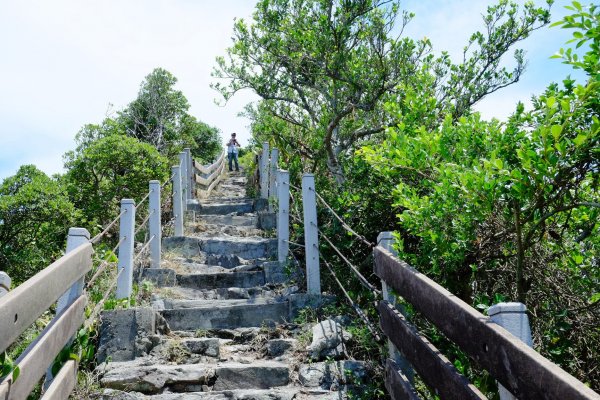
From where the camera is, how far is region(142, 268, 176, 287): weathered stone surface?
7.31 m

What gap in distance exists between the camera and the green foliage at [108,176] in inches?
490

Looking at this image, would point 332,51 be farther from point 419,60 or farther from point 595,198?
point 595,198

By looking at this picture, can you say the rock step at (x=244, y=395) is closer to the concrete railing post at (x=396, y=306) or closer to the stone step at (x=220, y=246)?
the concrete railing post at (x=396, y=306)

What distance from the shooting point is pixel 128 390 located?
458 centimetres

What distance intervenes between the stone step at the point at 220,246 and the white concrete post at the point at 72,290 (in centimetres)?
489

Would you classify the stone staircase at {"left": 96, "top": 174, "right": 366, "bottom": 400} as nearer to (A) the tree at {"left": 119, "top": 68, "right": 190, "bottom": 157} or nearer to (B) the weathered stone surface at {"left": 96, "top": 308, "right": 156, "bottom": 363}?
(B) the weathered stone surface at {"left": 96, "top": 308, "right": 156, "bottom": 363}

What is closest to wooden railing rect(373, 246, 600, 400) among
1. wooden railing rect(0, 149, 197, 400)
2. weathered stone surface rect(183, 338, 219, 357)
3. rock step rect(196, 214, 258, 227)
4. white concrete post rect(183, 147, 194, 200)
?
wooden railing rect(0, 149, 197, 400)

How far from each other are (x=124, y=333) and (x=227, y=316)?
1151mm

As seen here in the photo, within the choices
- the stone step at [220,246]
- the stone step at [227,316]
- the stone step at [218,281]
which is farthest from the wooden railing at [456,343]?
the stone step at [220,246]

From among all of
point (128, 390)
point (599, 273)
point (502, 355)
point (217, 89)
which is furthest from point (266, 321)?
point (217, 89)

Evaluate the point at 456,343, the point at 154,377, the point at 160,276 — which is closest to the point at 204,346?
the point at 154,377

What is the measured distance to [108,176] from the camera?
1300 centimetres

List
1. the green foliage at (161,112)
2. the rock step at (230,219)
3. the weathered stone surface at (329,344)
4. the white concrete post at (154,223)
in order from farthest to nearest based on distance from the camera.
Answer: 1. the green foliage at (161,112)
2. the rock step at (230,219)
3. the white concrete post at (154,223)
4. the weathered stone surface at (329,344)

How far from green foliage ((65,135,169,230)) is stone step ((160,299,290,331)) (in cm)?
680
